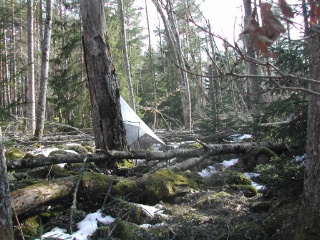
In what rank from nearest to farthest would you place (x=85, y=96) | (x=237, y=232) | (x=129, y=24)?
(x=237, y=232)
(x=85, y=96)
(x=129, y=24)

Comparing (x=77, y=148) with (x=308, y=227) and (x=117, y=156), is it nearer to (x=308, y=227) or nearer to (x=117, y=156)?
(x=117, y=156)

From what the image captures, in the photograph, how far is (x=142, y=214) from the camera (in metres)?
4.39

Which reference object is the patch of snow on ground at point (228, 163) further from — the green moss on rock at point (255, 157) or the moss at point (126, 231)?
the moss at point (126, 231)

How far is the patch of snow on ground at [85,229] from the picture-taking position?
3.57 meters

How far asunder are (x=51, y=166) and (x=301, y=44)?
4.26 m

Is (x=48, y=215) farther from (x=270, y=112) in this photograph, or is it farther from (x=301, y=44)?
(x=301, y=44)

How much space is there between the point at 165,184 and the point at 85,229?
173cm

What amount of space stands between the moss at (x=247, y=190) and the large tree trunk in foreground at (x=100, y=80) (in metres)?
2.28

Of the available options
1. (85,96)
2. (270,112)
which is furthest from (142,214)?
(85,96)

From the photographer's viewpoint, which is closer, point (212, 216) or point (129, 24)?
point (212, 216)

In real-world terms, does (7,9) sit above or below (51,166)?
above

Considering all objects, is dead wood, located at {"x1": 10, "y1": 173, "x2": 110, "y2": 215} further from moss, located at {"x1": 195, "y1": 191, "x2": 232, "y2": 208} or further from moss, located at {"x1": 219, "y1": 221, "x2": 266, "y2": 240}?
moss, located at {"x1": 219, "y1": 221, "x2": 266, "y2": 240}

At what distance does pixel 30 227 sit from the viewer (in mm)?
3820

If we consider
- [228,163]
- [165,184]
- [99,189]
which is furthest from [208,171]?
[99,189]
